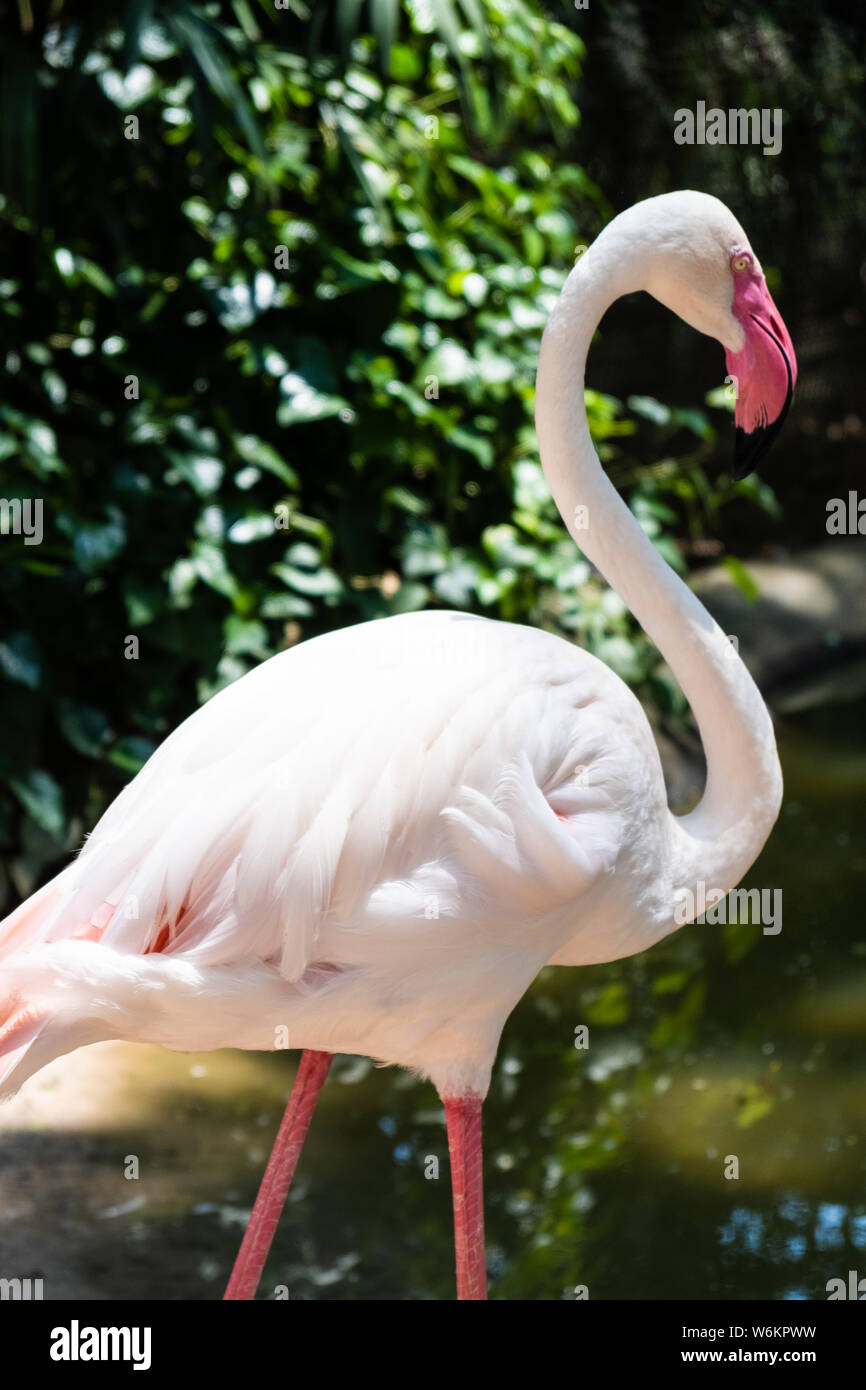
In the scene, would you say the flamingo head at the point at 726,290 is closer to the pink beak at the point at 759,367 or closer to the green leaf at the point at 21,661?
the pink beak at the point at 759,367

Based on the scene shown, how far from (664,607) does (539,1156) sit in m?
1.23

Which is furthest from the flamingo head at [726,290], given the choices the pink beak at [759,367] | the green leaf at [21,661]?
the green leaf at [21,661]

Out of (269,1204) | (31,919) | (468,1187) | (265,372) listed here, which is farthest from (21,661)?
(468,1187)

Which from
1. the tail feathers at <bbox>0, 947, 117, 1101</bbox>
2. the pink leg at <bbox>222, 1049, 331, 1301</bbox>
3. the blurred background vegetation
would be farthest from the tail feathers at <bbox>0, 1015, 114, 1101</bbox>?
the blurred background vegetation

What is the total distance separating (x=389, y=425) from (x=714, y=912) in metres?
1.46

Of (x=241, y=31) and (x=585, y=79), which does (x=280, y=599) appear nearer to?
(x=241, y=31)

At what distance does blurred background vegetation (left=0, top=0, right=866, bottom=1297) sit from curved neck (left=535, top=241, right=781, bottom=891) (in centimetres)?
102

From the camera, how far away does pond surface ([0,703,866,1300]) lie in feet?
8.00

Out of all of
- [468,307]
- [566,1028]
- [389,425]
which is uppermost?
[468,307]

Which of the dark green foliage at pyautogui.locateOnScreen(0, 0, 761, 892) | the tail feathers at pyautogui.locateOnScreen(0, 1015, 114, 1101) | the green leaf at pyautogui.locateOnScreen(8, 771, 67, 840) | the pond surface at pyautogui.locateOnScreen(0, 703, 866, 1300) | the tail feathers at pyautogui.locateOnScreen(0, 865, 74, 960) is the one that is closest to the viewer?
the tail feathers at pyautogui.locateOnScreen(0, 1015, 114, 1101)

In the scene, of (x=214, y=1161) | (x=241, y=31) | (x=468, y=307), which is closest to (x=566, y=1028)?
(x=214, y=1161)

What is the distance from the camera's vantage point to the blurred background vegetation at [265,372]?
3.17 m

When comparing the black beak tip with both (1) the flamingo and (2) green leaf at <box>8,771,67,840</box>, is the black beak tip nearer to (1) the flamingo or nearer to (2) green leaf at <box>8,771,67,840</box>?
(1) the flamingo

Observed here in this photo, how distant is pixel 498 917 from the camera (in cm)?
176
